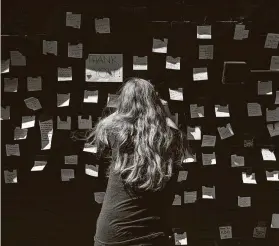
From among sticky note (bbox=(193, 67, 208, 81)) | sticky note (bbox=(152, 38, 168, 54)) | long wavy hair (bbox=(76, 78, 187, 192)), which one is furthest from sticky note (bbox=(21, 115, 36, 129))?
sticky note (bbox=(193, 67, 208, 81))

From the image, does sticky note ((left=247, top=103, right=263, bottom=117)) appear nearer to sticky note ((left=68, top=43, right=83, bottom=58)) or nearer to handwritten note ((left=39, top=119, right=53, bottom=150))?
sticky note ((left=68, top=43, right=83, bottom=58))

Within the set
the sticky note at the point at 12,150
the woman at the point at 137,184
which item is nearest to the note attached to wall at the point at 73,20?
the sticky note at the point at 12,150

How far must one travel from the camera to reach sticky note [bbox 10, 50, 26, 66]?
5.14 metres

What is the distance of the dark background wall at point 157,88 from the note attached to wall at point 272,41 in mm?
40

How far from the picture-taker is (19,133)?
207 inches

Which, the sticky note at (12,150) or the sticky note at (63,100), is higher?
the sticky note at (63,100)

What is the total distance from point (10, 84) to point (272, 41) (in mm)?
2577

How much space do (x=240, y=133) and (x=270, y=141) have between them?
315 mm

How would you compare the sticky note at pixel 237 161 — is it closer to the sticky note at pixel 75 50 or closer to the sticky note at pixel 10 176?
the sticky note at pixel 75 50

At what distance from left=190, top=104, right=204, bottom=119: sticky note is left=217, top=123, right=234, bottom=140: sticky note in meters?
0.23

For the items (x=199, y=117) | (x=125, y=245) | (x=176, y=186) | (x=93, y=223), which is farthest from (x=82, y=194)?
(x=125, y=245)

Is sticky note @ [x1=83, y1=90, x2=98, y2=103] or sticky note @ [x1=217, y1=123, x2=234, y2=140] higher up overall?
sticky note @ [x1=83, y1=90, x2=98, y2=103]

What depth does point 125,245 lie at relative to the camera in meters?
3.60

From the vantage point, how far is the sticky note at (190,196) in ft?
17.5
